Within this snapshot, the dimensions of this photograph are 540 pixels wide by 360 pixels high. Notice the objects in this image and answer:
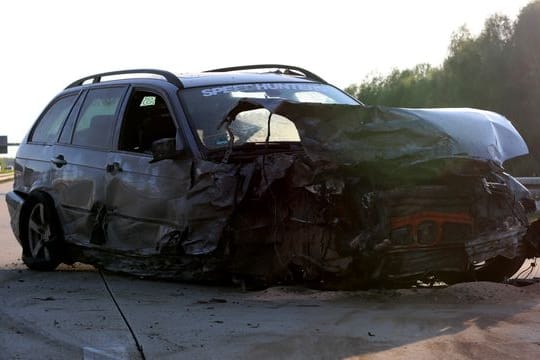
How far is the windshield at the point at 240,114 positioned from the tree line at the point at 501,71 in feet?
111

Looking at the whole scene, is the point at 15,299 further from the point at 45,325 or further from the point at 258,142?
the point at 258,142

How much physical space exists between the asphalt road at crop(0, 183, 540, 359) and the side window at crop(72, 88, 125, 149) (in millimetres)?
1541

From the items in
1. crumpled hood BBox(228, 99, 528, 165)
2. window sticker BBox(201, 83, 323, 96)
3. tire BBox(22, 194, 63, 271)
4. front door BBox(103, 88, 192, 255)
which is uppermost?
window sticker BBox(201, 83, 323, 96)

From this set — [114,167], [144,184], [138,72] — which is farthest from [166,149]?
[138,72]

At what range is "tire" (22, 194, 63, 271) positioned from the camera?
7773 millimetres

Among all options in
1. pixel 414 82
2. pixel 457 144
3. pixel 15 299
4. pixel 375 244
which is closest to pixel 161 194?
pixel 15 299

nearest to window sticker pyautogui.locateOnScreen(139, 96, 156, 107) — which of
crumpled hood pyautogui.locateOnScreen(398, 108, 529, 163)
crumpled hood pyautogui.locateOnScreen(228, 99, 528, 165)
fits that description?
crumpled hood pyautogui.locateOnScreen(228, 99, 528, 165)

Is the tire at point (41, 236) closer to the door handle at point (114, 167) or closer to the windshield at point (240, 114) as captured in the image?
the door handle at point (114, 167)

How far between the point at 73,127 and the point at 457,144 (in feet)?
13.9

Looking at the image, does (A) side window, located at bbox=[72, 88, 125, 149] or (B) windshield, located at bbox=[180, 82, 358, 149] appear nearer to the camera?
(B) windshield, located at bbox=[180, 82, 358, 149]

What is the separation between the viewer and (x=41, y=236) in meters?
7.96

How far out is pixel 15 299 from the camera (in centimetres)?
618

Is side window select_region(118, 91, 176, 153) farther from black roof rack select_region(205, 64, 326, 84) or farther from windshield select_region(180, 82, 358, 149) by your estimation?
black roof rack select_region(205, 64, 326, 84)

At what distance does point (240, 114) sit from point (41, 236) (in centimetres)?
288
